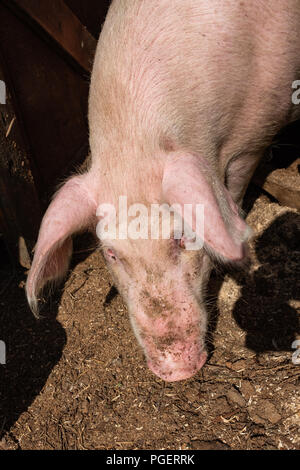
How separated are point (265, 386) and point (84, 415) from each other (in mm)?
1165

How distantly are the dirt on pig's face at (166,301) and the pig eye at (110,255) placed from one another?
21 millimetres

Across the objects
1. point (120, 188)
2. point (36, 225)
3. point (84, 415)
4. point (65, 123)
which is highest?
point (120, 188)

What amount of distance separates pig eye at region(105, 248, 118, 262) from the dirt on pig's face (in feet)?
0.07

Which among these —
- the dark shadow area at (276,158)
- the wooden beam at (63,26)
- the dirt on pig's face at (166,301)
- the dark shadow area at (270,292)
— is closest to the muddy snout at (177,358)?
the dirt on pig's face at (166,301)

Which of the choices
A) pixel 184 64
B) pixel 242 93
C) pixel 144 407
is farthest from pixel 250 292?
pixel 184 64

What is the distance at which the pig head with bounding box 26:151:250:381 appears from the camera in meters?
2.54

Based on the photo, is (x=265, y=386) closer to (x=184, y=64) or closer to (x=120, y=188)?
(x=120, y=188)

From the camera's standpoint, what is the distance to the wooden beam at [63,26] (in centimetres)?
385

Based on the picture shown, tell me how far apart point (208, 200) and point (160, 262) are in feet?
1.49

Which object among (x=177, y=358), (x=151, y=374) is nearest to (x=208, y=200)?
(x=177, y=358)

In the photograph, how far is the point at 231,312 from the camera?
357cm

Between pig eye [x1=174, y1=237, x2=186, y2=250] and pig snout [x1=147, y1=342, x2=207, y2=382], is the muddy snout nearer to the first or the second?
pig snout [x1=147, y1=342, x2=207, y2=382]

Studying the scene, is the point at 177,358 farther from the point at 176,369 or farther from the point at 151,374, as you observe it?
the point at 151,374

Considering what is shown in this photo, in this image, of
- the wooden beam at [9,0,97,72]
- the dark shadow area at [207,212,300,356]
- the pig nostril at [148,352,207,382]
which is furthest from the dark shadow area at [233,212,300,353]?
the wooden beam at [9,0,97,72]
